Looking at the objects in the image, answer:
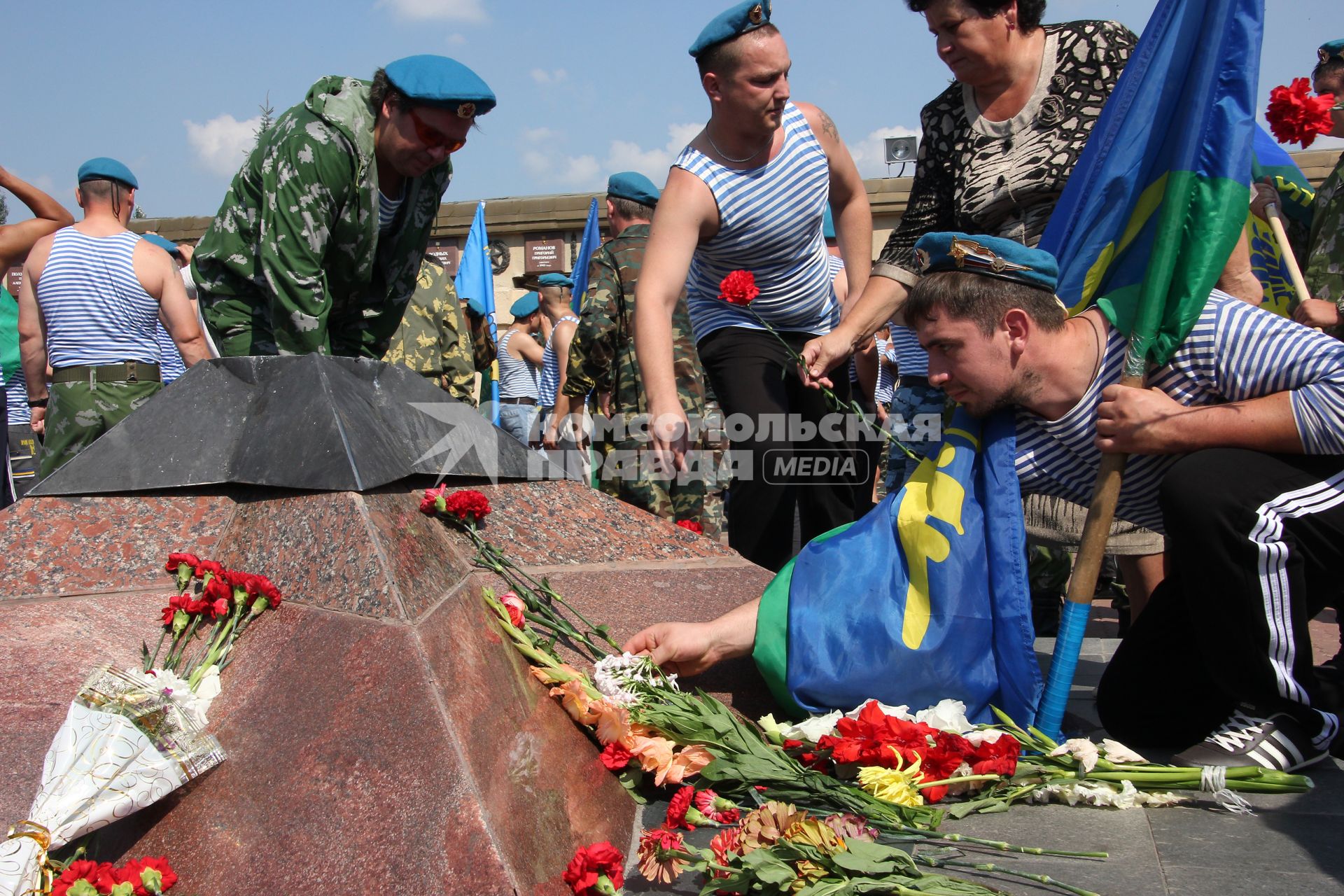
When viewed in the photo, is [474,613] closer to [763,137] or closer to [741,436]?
[741,436]

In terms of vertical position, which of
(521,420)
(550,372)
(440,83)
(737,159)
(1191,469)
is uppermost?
(440,83)

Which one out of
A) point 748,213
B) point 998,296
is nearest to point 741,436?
point 748,213

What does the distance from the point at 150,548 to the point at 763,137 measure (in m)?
1.95

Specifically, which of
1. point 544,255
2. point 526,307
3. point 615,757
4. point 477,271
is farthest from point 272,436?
point 544,255

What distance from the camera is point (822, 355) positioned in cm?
312

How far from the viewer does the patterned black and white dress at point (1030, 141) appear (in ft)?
9.92

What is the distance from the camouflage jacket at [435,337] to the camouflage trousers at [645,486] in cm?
75

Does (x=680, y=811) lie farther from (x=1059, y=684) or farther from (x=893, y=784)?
(x=1059, y=684)

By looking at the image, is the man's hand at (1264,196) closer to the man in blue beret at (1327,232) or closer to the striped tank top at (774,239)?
the man in blue beret at (1327,232)

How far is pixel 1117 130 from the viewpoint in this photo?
2650 millimetres

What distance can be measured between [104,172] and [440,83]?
2.55 metres

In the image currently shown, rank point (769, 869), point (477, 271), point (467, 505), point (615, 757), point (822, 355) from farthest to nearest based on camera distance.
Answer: point (477, 271), point (822, 355), point (467, 505), point (615, 757), point (769, 869)

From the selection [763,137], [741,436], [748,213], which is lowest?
[741,436]

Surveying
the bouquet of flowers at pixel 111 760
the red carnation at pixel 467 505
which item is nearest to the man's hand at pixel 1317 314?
the red carnation at pixel 467 505
